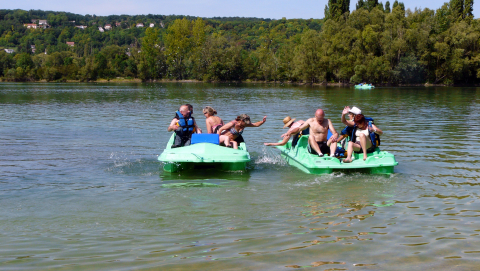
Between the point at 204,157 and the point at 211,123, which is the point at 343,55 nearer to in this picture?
the point at 211,123

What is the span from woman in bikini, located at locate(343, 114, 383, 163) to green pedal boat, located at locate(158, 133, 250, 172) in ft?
7.48

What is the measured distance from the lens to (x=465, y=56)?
65875 mm

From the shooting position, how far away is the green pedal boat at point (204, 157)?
31.6 ft

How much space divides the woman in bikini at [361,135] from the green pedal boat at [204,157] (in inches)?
89.8

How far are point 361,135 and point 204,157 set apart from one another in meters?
3.35

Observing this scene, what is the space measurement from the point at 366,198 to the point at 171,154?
4.06 m

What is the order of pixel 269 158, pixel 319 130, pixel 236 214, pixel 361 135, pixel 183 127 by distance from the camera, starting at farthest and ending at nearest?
pixel 269 158 → pixel 183 127 → pixel 319 130 → pixel 361 135 → pixel 236 214

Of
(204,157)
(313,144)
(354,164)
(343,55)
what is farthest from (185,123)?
(343,55)

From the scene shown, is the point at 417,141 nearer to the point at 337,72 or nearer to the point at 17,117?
the point at 17,117

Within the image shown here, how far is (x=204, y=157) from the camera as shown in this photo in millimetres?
9656

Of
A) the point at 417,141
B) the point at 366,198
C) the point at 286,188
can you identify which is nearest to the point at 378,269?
the point at 366,198

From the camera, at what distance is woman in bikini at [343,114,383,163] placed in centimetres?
993

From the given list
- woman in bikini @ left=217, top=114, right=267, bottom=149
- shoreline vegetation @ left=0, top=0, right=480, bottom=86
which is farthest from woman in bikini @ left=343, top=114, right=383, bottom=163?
shoreline vegetation @ left=0, top=0, right=480, bottom=86

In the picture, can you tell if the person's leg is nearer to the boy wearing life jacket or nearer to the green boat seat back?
the green boat seat back
